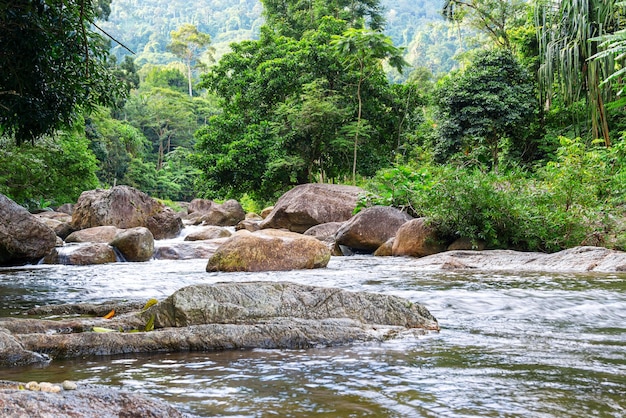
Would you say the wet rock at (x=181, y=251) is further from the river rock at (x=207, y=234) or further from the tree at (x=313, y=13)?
the tree at (x=313, y=13)

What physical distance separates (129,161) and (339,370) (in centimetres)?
3842

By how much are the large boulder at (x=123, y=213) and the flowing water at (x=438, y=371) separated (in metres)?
10.7

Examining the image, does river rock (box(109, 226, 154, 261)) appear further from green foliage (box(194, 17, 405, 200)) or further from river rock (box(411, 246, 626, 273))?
green foliage (box(194, 17, 405, 200))

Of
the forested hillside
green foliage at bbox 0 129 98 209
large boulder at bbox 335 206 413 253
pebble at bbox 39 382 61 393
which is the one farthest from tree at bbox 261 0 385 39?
the forested hillside

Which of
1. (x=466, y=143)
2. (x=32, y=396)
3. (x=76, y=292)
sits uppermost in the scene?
(x=466, y=143)

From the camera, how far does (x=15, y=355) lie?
313 cm

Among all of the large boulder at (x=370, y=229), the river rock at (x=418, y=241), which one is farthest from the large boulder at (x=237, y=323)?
the large boulder at (x=370, y=229)

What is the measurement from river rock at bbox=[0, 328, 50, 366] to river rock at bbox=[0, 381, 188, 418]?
1.12m

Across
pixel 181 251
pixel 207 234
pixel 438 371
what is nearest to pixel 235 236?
pixel 181 251

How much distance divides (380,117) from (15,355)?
64.9ft

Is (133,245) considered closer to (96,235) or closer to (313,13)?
(96,235)

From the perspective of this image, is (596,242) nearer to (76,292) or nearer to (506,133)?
(76,292)

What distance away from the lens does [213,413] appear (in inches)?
89.7

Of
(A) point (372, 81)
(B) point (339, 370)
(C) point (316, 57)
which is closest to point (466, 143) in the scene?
(A) point (372, 81)
